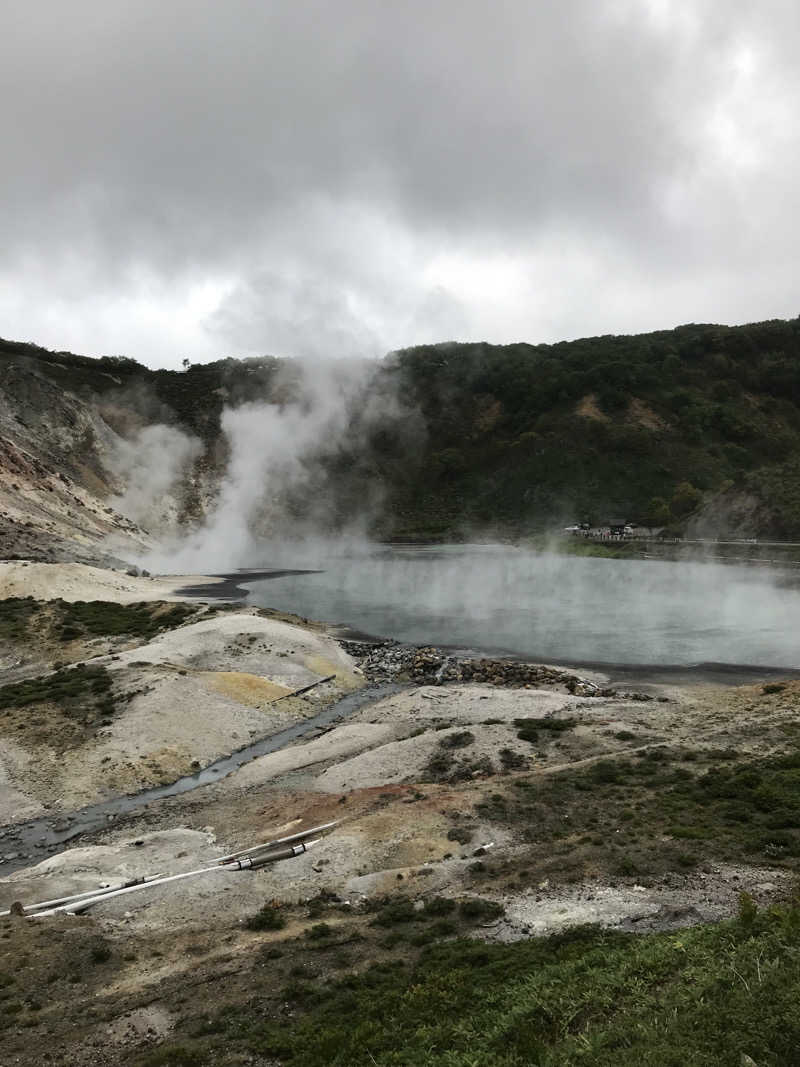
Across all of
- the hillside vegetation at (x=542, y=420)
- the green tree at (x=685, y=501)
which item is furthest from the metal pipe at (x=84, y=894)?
the hillside vegetation at (x=542, y=420)

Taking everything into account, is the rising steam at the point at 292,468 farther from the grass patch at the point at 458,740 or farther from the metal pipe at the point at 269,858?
the metal pipe at the point at 269,858

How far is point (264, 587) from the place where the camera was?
7050 cm

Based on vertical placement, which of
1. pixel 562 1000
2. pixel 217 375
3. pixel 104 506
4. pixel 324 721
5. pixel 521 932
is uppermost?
pixel 217 375

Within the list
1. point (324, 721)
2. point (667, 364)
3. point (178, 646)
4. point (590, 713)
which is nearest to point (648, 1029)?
point (590, 713)

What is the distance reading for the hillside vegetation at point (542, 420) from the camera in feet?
377

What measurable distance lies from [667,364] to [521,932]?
140m

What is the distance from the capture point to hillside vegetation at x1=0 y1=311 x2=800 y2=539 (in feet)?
377

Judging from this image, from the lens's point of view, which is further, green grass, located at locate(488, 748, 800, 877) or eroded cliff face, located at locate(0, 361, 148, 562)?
eroded cliff face, located at locate(0, 361, 148, 562)

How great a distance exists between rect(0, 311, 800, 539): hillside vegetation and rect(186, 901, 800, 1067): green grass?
307ft

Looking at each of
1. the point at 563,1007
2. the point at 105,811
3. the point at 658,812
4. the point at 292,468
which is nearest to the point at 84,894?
the point at 105,811

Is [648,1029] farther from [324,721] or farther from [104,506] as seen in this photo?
[104,506]

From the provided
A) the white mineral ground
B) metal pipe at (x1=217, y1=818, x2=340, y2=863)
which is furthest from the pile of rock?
metal pipe at (x1=217, y1=818, x2=340, y2=863)

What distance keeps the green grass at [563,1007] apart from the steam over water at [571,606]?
97.6ft

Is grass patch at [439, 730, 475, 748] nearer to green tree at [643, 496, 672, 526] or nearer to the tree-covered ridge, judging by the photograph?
green tree at [643, 496, 672, 526]
